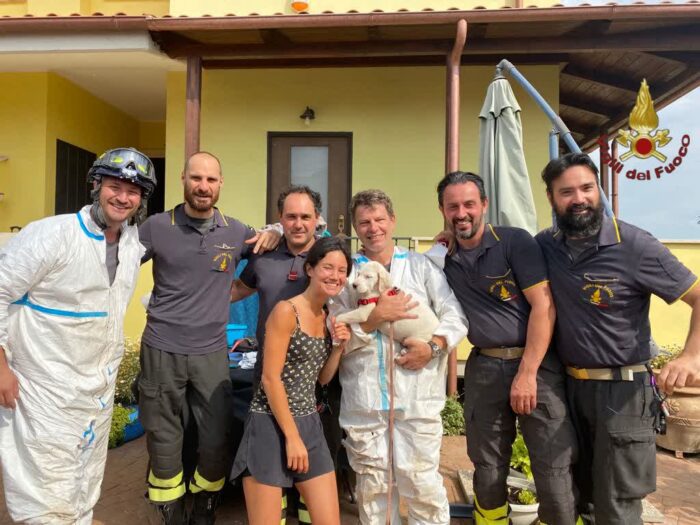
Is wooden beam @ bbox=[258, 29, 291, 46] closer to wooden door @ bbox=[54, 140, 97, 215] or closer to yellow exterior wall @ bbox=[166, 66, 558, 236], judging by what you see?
yellow exterior wall @ bbox=[166, 66, 558, 236]

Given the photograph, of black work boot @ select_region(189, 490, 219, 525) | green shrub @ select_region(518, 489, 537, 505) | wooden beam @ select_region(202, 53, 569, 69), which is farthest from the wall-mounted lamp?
green shrub @ select_region(518, 489, 537, 505)

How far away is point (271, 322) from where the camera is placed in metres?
2.63

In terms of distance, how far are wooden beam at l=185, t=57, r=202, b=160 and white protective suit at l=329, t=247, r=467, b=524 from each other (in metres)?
4.67

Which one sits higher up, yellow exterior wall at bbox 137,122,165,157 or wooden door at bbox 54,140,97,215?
yellow exterior wall at bbox 137,122,165,157

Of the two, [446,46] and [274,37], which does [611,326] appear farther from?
[274,37]

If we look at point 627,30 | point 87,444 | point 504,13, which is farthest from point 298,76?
point 87,444

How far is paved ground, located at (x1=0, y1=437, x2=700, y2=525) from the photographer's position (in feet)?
12.6

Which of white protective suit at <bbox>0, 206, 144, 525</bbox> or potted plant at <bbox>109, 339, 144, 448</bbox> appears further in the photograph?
potted plant at <bbox>109, 339, 144, 448</bbox>

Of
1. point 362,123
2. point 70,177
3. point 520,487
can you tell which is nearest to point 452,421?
point 520,487

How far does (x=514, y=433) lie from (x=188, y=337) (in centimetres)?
208

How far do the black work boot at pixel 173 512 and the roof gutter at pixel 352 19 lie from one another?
17.8 feet

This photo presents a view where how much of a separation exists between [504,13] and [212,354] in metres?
5.39

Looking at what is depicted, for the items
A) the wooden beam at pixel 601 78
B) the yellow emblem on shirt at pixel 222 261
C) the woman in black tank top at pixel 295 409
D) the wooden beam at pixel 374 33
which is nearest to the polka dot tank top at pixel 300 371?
the woman in black tank top at pixel 295 409

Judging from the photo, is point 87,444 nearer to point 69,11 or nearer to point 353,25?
point 353,25
